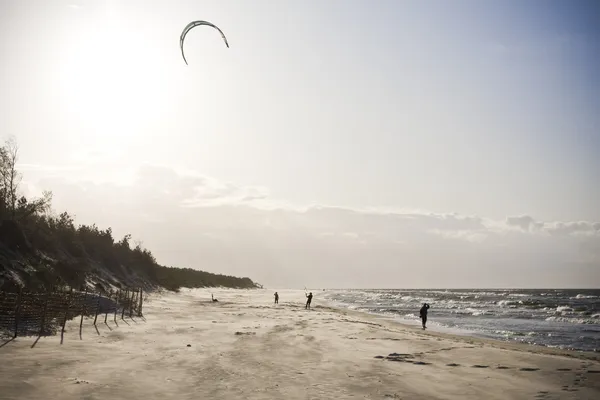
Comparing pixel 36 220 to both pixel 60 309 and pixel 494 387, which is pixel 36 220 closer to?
pixel 60 309

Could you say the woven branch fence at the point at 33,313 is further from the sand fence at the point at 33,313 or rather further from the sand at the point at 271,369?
the sand at the point at 271,369

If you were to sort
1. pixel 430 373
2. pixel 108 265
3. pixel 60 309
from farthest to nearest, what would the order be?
pixel 108 265 → pixel 60 309 → pixel 430 373

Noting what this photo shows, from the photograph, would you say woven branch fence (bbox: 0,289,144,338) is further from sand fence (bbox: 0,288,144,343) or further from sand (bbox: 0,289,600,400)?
sand (bbox: 0,289,600,400)

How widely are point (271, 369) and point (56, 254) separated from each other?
31.5 meters

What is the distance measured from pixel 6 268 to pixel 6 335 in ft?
37.6

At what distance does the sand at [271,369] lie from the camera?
10.9 m

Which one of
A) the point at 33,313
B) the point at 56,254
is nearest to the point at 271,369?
the point at 33,313

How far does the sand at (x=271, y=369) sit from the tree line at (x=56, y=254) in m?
9.68

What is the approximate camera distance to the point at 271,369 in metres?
13.7

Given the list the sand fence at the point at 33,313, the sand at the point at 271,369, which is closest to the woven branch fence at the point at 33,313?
the sand fence at the point at 33,313

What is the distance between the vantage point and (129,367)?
12898 millimetres

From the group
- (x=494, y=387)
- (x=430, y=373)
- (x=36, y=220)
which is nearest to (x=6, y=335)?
(x=430, y=373)

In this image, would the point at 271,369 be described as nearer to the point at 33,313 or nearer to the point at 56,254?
→ the point at 33,313

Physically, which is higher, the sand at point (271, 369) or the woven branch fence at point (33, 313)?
the woven branch fence at point (33, 313)
